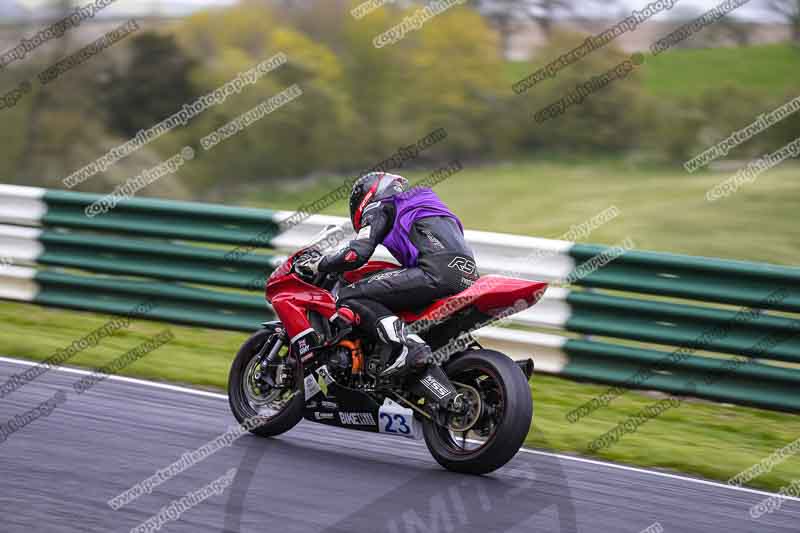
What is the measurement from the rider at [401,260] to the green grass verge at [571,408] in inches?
56.9

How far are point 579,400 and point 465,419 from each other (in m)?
2.64

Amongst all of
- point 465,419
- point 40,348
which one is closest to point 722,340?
point 465,419

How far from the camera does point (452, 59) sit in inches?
858

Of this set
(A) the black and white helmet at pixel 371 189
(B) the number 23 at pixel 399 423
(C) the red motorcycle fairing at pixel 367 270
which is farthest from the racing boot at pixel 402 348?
(A) the black and white helmet at pixel 371 189

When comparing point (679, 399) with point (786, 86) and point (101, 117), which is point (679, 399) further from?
point (101, 117)

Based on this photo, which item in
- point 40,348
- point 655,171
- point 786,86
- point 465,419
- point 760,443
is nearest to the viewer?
point 465,419

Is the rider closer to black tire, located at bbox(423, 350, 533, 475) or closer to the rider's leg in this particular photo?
the rider's leg

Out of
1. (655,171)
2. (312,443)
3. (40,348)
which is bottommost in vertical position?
(655,171)

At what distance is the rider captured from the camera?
262 inches

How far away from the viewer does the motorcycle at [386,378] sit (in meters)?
6.31

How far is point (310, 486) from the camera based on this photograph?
19.6 feet

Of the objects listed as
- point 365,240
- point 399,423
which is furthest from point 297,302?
point 399,423

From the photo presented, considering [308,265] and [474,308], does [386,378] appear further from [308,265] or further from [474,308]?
[308,265]

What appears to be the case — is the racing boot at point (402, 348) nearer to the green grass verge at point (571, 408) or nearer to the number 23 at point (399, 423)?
the number 23 at point (399, 423)
